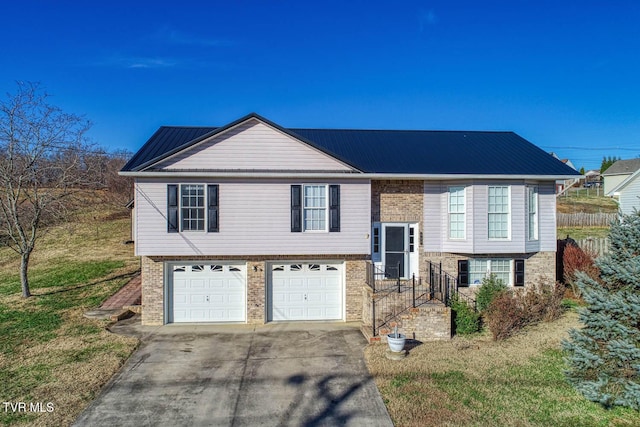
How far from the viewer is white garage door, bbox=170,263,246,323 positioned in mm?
13883

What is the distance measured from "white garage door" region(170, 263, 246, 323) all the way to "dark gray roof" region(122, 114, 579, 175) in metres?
4.14

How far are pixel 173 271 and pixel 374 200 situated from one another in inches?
294

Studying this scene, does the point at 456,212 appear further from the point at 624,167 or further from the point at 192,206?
the point at 624,167

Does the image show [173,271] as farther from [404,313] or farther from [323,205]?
[404,313]

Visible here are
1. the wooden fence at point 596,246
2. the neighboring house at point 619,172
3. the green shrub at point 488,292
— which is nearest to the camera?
the green shrub at point 488,292

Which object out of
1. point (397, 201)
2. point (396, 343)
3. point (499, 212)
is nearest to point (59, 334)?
point (396, 343)

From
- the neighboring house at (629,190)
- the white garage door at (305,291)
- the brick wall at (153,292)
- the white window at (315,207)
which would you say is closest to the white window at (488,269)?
the white garage door at (305,291)

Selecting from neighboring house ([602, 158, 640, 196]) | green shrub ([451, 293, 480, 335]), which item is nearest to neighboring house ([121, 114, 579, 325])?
green shrub ([451, 293, 480, 335])

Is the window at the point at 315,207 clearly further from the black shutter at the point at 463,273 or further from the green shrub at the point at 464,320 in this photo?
the black shutter at the point at 463,273

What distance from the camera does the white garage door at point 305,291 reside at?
14078 millimetres

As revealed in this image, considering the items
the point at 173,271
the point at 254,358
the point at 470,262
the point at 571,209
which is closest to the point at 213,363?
the point at 254,358

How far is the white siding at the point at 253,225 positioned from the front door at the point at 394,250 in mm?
1231

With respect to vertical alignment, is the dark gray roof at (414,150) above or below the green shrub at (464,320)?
above

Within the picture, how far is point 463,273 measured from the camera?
48.6ft
